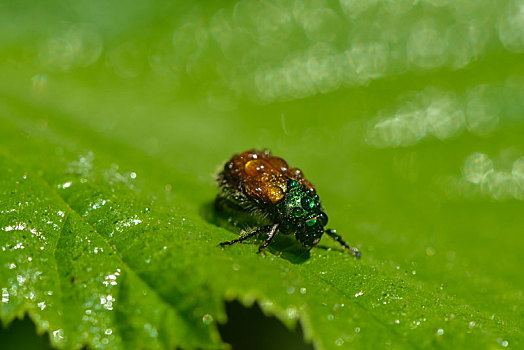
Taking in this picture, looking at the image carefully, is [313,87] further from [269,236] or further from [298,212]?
A: [269,236]

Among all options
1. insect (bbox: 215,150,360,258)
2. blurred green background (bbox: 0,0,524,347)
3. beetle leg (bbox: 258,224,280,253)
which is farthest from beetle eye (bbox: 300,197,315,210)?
blurred green background (bbox: 0,0,524,347)

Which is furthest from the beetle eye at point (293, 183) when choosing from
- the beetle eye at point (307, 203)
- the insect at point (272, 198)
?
the beetle eye at point (307, 203)

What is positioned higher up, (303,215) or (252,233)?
(303,215)

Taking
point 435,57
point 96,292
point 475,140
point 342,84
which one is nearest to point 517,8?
point 435,57

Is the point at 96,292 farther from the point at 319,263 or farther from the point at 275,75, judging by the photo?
the point at 275,75

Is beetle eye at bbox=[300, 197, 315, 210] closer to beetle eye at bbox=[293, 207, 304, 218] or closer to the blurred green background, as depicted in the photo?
beetle eye at bbox=[293, 207, 304, 218]

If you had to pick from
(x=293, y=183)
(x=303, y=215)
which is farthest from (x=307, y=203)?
(x=293, y=183)

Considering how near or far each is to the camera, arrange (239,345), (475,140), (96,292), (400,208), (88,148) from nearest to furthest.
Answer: (96,292)
(239,345)
(88,148)
(400,208)
(475,140)
